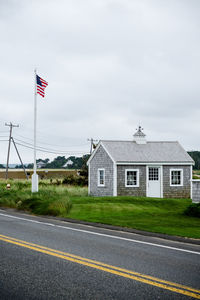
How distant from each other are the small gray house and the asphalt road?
52.4 ft

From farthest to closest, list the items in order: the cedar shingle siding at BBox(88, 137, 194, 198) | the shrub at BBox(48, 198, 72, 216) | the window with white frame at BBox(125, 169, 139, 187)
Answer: the window with white frame at BBox(125, 169, 139, 187) → the cedar shingle siding at BBox(88, 137, 194, 198) → the shrub at BBox(48, 198, 72, 216)

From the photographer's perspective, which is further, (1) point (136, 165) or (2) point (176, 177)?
(2) point (176, 177)

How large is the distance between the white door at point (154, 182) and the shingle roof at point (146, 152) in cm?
83

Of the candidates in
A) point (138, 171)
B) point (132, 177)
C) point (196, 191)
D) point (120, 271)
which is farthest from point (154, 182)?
point (120, 271)

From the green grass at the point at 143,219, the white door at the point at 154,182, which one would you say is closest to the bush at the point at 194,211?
the green grass at the point at 143,219

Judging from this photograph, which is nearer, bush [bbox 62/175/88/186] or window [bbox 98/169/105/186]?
window [bbox 98/169/105/186]

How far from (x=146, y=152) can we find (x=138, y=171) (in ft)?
7.24

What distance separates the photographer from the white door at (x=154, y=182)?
27312mm

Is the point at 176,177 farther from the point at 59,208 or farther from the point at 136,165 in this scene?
the point at 59,208

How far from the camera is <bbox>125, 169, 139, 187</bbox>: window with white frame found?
88.2ft

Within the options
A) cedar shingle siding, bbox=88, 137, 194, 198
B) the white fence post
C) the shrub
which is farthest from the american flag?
the white fence post

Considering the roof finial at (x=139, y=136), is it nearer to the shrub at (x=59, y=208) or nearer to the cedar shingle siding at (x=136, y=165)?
the cedar shingle siding at (x=136, y=165)

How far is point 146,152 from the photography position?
28.6 metres

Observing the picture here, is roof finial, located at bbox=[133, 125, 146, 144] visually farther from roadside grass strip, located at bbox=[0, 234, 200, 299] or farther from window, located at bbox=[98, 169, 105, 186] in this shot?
roadside grass strip, located at bbox=[0, 234, 200, 299]
